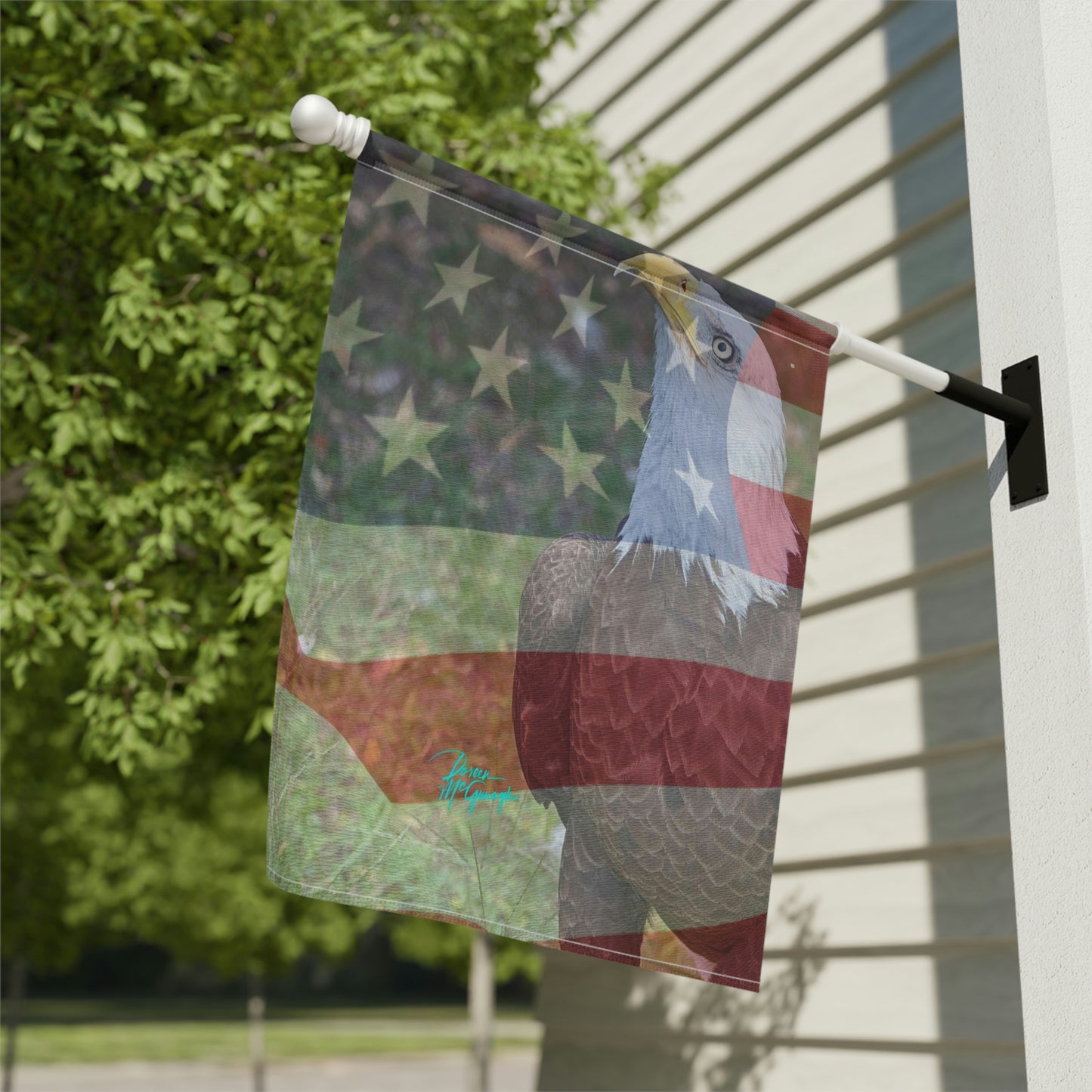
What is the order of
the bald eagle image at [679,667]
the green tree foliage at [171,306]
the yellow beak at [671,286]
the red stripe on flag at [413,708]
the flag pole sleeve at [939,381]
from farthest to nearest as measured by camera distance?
the green tree foliage at [171,306] → the flag pole sleeve at [939,381] → the yellow beak at [671,286] → the bald eagle image at [679,667] → the red stripe on flag at [413,708]

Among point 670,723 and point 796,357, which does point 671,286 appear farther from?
point 670,723

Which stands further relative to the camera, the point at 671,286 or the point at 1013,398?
the point at 1013,398

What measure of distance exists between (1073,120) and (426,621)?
178cm

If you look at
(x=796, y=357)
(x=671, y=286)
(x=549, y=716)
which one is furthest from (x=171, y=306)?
(x=549, y=716)

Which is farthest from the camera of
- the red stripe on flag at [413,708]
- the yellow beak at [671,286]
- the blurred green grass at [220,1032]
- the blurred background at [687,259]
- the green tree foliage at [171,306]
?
the blurred green grass at [220,1032]

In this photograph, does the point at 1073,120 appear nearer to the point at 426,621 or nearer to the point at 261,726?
the point at 426,621

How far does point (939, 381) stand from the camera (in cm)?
262

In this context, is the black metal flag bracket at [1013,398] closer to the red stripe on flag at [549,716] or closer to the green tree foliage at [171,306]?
the red stripe on flag at [549,716]

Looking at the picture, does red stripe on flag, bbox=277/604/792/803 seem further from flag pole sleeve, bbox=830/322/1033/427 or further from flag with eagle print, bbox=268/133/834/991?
flag pole sleeve, bbox=830/322/1033/427

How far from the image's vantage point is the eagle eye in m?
2.56

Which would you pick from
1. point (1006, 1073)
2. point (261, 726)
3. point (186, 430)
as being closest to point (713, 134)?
point (186, 430)
